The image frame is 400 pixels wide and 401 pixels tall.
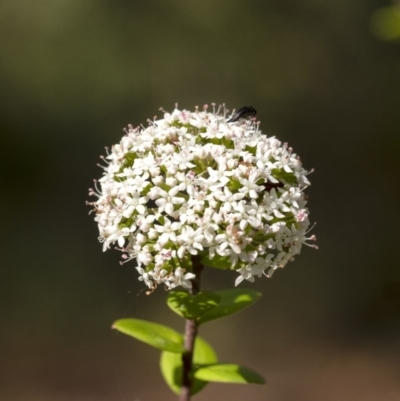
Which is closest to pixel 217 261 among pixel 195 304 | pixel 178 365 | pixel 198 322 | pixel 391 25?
pixel 195 304

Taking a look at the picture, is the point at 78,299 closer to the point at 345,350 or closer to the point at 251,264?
the point at 345,350

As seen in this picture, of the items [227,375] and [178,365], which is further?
[178,365]

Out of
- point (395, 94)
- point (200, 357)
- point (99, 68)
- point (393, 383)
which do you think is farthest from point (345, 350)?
point (200, 357)

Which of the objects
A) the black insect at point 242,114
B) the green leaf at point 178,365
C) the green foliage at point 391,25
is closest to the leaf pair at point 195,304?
the green leaf at point 178,365

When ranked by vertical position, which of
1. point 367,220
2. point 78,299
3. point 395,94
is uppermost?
point 395,94

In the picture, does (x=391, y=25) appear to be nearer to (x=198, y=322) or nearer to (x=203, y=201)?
(x=203, y=201)

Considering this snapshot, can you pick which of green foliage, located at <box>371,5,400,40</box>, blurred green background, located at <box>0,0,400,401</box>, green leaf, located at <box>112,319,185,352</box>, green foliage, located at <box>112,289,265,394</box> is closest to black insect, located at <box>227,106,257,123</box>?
green foliage, located at <box>371,5,400,40</box>

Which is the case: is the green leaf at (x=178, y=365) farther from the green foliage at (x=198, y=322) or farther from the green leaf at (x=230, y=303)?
the green leaf at (x=230, y=303)
